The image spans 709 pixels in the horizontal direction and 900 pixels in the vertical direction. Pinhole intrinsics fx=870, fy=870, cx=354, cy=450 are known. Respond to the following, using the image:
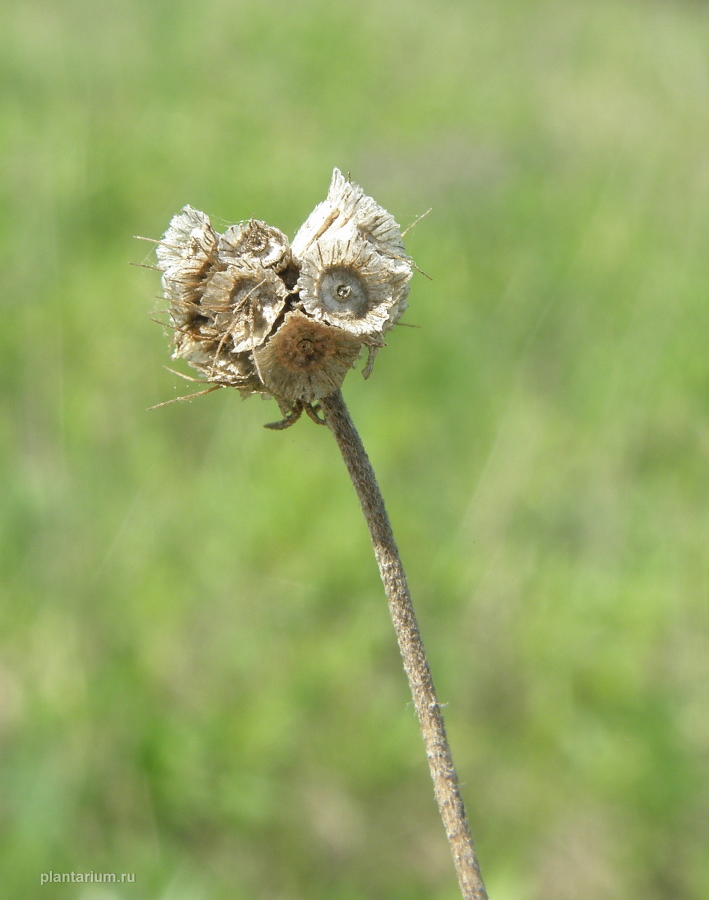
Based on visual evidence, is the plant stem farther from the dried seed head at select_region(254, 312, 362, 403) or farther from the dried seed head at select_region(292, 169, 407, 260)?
the dried seed head at select_region(292, 169, 407, 260)

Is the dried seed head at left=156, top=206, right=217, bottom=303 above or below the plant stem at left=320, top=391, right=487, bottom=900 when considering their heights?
above

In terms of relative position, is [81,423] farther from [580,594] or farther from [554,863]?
[554,863]

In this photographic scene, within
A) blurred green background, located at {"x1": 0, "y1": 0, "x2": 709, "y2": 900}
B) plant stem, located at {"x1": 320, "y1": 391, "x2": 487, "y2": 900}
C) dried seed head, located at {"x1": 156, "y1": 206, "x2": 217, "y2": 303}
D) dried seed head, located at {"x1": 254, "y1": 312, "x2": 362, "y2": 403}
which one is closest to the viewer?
plant stem, located at {"x1": 320, "y1": 391, "x2": 487, "y2": 900}

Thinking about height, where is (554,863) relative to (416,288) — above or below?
below

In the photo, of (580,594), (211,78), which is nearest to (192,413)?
(580,594)

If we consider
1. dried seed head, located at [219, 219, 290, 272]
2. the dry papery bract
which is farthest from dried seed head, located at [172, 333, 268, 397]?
dried seed head, located at [219, 219, 290, 272]

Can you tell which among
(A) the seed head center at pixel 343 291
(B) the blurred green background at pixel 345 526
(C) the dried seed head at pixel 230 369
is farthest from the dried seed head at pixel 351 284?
(B) the blurred green background at pixel 345 526

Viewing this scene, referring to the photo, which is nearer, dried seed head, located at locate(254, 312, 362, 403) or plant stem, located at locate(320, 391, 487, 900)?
plant stem, located at locate(320, 391, 487, 900)
